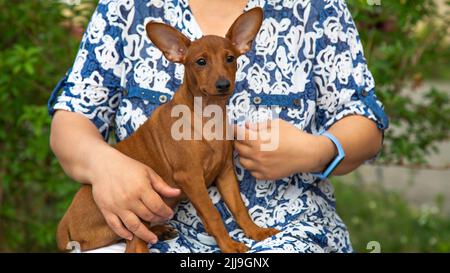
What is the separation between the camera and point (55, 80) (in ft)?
13.1

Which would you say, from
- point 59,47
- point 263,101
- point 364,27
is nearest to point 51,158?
point 59,47

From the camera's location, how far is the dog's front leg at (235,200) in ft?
7.25

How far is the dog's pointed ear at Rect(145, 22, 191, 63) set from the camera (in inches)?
82.7

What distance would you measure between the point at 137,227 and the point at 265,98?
1.96 feet

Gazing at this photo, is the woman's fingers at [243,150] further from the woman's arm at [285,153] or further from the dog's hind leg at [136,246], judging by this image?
the dog's hind leg at [136,246]

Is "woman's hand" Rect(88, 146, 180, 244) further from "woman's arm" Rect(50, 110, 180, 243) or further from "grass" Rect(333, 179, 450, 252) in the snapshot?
"grass" Rect(333, 179, 450, 252)

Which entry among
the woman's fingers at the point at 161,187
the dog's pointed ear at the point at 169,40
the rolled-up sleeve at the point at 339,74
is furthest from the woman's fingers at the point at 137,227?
the rolled-up sleeve at the point at 339,74

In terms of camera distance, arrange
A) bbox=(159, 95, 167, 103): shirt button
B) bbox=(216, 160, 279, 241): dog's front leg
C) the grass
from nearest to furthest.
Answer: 1. bbox=(216, 160, 279, 241): dog's front leg
2. bbox=(159, 95, 167, 103): shirt button
3. the grass

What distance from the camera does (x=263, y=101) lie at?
2.43 meters

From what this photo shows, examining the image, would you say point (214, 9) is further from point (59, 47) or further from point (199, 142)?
point (59, 47)

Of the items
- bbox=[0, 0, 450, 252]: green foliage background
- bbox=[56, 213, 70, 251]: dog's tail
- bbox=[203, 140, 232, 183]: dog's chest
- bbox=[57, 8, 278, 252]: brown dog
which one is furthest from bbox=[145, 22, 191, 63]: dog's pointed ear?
bbox=[0, 0, 450, 252]: green foliage background

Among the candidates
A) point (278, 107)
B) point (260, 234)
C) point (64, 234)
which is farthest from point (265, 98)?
point (64, 234)

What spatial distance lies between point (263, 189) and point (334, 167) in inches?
9.2
